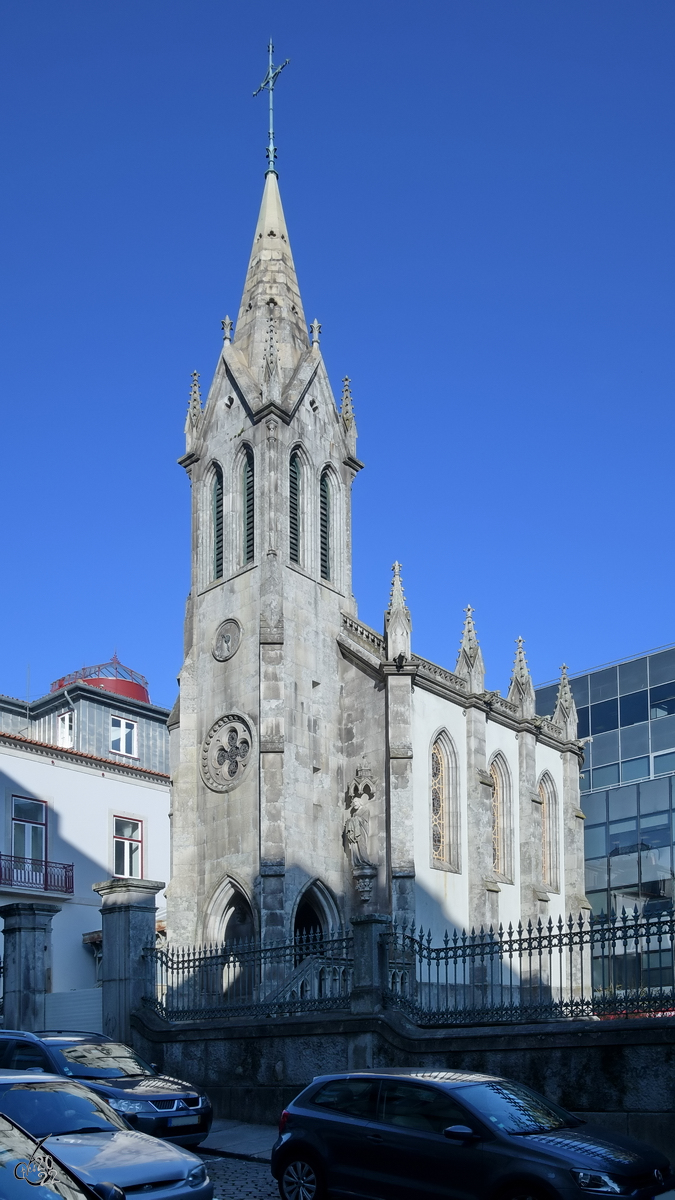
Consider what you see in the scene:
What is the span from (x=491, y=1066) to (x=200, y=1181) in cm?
601

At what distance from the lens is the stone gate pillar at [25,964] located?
21.4 meters

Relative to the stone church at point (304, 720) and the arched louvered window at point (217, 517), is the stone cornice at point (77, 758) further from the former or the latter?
the arched louvered window at point (217, 517)

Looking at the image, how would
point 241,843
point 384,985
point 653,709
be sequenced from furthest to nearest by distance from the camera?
point 653,709
point 241,843
point 384,985

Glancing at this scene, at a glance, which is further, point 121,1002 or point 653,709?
point 653,709

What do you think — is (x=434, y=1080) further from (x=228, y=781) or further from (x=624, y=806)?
(x=624, y=806)

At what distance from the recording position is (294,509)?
33625 millimetres

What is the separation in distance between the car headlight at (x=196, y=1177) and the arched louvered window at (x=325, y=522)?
79.5 feet

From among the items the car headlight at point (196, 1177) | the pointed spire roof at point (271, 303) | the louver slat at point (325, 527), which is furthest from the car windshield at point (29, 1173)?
the pointed spire roof at point (271, 303)

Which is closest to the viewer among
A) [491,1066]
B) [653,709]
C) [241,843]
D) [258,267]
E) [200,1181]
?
[200,1181]

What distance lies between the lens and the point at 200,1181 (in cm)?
1025

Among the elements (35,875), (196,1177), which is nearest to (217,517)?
(35,875)

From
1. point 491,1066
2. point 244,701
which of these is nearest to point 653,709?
point 244,701

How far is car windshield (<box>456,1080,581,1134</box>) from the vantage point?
10.9 m

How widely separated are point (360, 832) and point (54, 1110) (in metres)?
20.3
